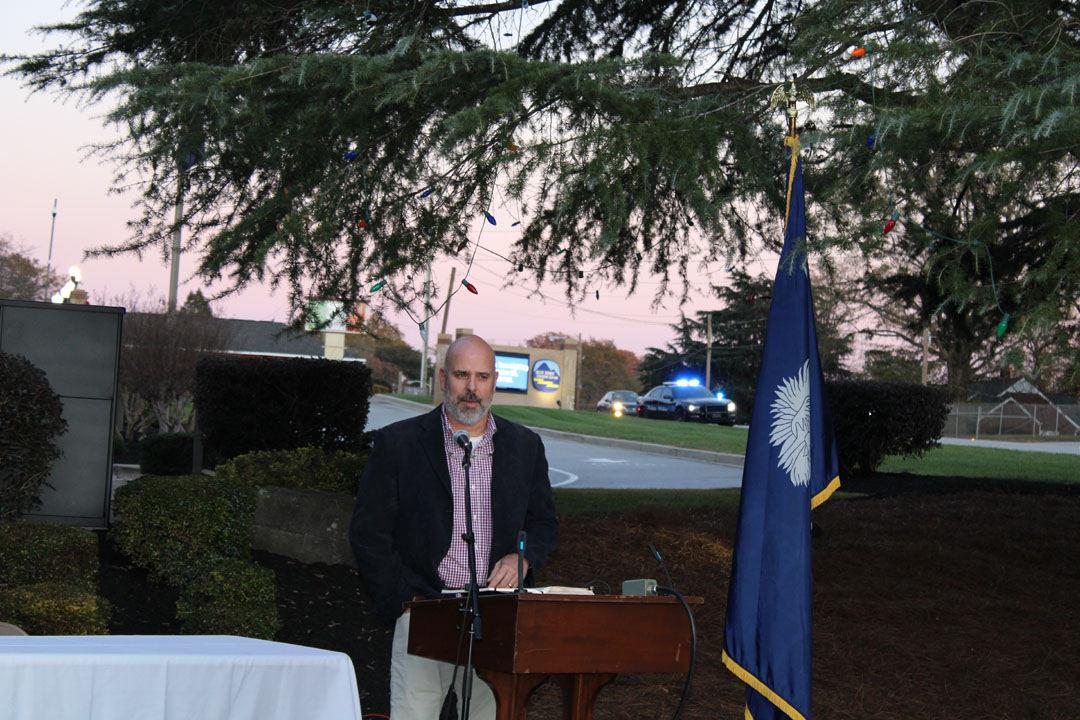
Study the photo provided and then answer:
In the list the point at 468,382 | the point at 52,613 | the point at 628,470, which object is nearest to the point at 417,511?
the point at 468,382

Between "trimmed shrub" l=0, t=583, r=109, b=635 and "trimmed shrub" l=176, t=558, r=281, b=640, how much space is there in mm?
897

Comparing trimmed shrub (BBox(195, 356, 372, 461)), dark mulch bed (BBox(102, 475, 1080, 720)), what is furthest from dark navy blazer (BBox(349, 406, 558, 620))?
trimmed shrub (BBox(195, 356, 372, 461))

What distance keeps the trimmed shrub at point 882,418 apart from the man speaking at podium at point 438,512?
14612 millimetres

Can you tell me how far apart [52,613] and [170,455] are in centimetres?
1203

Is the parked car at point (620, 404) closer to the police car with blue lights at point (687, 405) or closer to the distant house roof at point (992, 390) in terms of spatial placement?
the police car with blue lights at point (687, 405)

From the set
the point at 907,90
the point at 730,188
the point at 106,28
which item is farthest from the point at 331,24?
the point at 907,90

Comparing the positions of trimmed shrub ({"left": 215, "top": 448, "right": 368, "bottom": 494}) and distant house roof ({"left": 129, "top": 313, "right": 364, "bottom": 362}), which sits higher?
distant house roof ({"left": 129, "top": 313, "right": 364, "bottom": 362})

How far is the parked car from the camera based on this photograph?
52562 mm

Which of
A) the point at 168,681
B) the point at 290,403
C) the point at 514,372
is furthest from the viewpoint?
the point at 514,372

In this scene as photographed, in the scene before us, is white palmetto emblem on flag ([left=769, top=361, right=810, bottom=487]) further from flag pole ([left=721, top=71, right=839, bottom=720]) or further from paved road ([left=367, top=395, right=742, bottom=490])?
paved road ([left=367, top=395, right=742, bottom=490])

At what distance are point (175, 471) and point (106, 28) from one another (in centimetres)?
962

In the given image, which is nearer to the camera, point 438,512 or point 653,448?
point 438,512

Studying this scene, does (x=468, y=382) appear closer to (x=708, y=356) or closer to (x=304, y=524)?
(x=304, y=524)

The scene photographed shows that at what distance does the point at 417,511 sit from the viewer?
3957 mm
